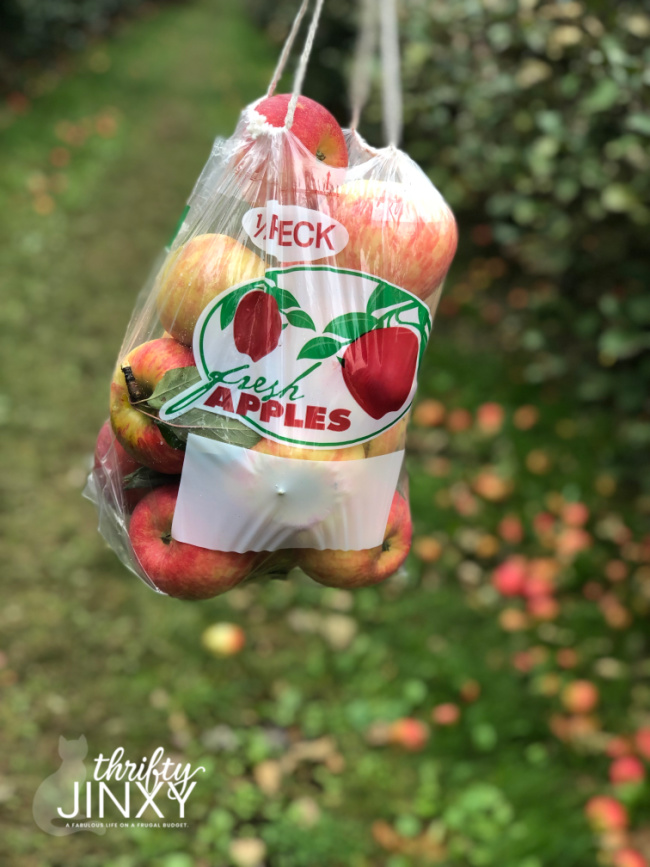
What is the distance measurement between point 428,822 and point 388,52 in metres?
1.86

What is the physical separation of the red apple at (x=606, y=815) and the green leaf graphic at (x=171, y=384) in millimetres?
1722

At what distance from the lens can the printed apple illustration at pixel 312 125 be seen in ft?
3.80

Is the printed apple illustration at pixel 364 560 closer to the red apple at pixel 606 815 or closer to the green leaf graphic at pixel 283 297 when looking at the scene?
the green leaf graphic at pixel 283 297

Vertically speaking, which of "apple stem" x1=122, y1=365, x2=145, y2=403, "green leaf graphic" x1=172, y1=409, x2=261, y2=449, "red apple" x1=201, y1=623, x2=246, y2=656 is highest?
"apple stem" x1=122, y1=365, x2=145, y2=403

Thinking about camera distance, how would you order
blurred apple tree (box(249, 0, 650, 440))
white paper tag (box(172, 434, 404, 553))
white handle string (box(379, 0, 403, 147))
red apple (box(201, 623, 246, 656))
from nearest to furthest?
white paper tag (box(172, 434, 404, 553)) < white handle string (box(379, 0, 403, 147)) < red apple (box(201, 623, 246, 656)) < blurred apple tree (box(249, 0, 650, 440))

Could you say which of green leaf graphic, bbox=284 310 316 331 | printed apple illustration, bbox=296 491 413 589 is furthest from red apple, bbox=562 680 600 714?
green leaf graphic, bbox=284 310 316 331

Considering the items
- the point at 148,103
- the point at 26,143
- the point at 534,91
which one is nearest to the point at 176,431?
the point at 534,91

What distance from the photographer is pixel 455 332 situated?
394cm

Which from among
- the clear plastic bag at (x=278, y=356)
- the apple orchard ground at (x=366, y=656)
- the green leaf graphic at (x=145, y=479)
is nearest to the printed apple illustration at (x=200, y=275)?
the clear plastic bag at (x=278, y=356)

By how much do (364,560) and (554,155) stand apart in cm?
243

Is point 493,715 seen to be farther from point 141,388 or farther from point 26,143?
point 26,143

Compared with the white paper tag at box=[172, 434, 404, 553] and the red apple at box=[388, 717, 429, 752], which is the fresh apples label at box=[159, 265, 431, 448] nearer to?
the white paper tag at box=[172, 434, 404, 553]

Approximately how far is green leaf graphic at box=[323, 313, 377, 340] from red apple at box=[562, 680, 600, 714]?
5.57 feet

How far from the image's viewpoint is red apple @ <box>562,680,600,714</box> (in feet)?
7.61
